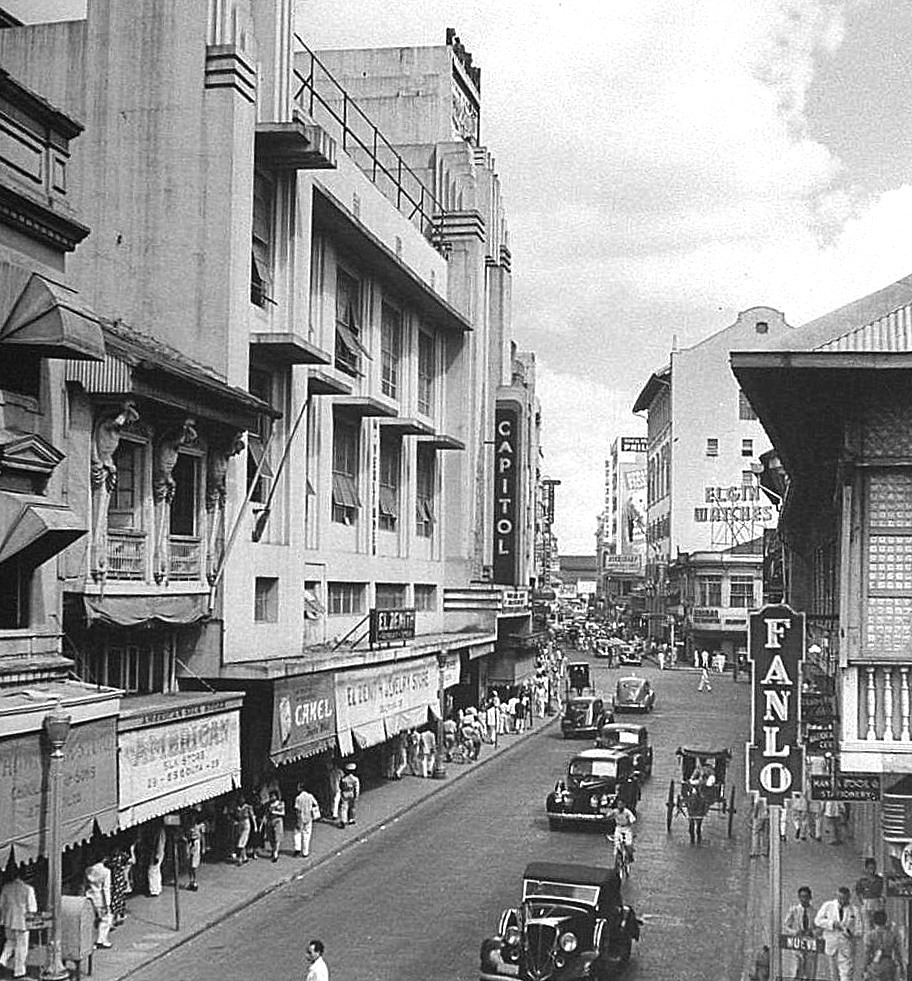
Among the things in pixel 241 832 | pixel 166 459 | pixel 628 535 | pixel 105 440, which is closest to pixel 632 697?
pixel 241 832

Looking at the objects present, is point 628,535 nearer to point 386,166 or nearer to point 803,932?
point 386,166

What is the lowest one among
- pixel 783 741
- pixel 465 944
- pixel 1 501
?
pixel 465 944

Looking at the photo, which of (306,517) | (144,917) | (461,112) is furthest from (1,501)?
(461,112)

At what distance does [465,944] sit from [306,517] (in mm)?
16526

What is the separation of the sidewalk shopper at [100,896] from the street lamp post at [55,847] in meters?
2.58

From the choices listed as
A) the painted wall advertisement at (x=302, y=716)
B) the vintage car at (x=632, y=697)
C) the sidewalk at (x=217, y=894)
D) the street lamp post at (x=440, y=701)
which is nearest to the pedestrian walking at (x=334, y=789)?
the sidewalk at (x=217, y=894)

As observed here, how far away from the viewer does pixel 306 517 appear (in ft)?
119

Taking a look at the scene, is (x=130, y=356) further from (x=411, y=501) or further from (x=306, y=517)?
(x=411, y=501)

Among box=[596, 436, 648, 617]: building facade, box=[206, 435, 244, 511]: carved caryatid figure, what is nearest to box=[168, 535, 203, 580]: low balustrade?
box=[206, 435, 244, 511]: carved caryatid figure

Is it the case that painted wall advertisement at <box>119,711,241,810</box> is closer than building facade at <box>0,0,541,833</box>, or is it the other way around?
painted wall advertisement at <box>119,711,241,810</box>

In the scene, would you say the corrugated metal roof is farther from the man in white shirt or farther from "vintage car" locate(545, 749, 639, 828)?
"vintage car" locate(545, 749, 639, 828)

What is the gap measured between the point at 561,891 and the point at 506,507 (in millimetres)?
36767

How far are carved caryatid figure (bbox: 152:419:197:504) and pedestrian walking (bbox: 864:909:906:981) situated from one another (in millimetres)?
13213

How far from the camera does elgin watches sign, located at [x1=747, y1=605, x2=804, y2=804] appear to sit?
48.6 ft
